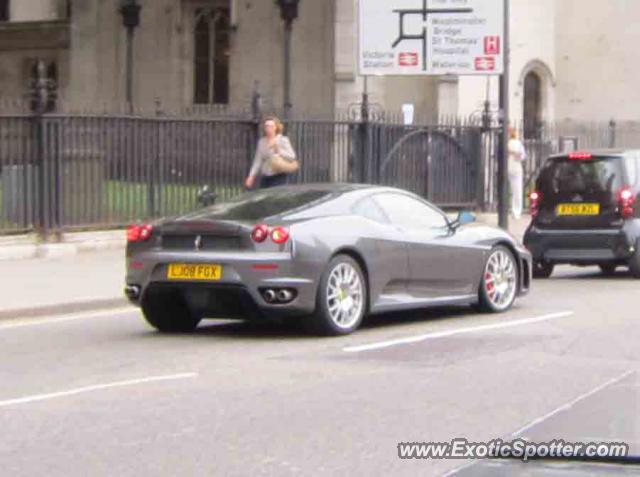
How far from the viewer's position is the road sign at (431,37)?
83.7ft

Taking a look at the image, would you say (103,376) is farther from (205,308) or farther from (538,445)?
(538,445)

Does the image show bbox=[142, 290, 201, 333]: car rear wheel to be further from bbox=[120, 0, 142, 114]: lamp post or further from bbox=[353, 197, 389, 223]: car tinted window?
bbox=[120, 0, 142, 114]: lamp post

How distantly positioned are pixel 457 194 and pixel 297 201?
600 inches

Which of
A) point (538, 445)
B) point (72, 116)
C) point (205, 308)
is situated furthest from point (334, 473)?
point (72, 116)

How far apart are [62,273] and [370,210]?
230 inches

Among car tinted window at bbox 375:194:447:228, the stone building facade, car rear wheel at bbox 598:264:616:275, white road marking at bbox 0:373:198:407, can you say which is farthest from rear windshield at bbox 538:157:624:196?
the stone building facade

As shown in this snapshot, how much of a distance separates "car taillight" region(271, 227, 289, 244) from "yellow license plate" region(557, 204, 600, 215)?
24.3 feet

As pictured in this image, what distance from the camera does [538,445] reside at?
8.34 m

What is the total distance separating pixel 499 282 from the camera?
1554 centimetres

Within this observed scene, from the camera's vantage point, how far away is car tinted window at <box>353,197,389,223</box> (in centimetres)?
1416

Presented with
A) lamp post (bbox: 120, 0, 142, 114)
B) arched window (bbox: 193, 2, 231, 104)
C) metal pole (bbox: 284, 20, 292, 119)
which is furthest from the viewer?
arched window (bbox: 193, 2, 231, 104)

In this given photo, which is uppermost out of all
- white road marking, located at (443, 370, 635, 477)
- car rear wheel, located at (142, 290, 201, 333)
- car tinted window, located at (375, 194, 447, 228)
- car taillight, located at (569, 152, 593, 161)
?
car taillight, located at (569, 152, 593, 161)

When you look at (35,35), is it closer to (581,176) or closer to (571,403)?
(581,176)

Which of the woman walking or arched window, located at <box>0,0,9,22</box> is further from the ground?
arched window, located at <box>0,0,9,22</box>
